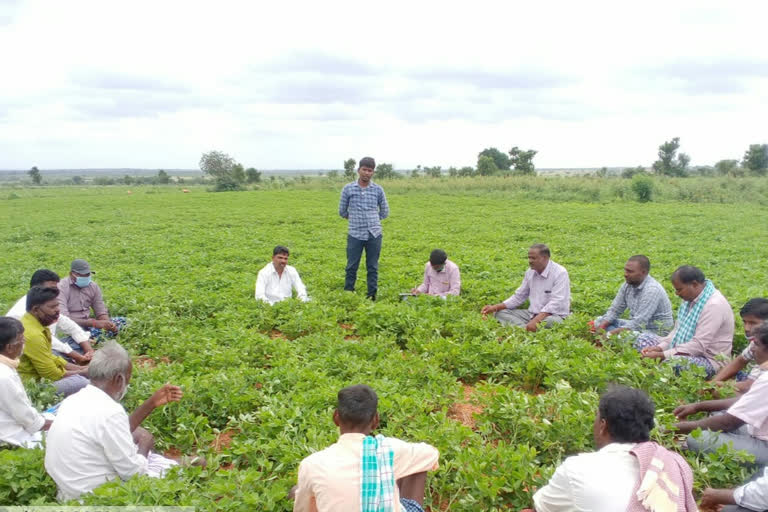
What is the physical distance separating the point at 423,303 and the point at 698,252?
8.74 meters

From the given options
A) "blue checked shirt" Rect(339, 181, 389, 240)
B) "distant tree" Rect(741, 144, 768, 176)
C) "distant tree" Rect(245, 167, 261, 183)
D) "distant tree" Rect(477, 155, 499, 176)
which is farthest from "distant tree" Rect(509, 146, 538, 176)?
"blue checked shirt" Rect(339, 181, 389, 240)

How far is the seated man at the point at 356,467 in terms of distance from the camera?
102 inches

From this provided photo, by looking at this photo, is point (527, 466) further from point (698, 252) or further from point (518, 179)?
point (518, 179)

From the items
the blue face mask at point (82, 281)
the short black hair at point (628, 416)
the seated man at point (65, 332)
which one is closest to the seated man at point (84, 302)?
the blue face mask at point (82, 281)

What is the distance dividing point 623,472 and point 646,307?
4.45m

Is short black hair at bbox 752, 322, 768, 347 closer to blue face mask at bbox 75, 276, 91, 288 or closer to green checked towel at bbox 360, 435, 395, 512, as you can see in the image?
green checked towel at bbox 360, 435, 395, 512

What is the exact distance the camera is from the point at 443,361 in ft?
19.5

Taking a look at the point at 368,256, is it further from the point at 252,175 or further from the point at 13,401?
the point at 252,175

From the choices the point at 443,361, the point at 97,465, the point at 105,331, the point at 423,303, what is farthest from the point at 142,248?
the point at 97,465

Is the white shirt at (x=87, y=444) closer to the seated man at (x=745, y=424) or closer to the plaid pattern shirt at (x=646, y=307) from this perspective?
the seated man at (x=745, y=424)

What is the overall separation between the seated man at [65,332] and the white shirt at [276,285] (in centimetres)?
257

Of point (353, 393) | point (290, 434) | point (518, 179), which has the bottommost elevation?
point (290, 434)

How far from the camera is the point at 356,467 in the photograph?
8.63 ft

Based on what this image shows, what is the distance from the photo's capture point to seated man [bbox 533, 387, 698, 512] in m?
2.50
